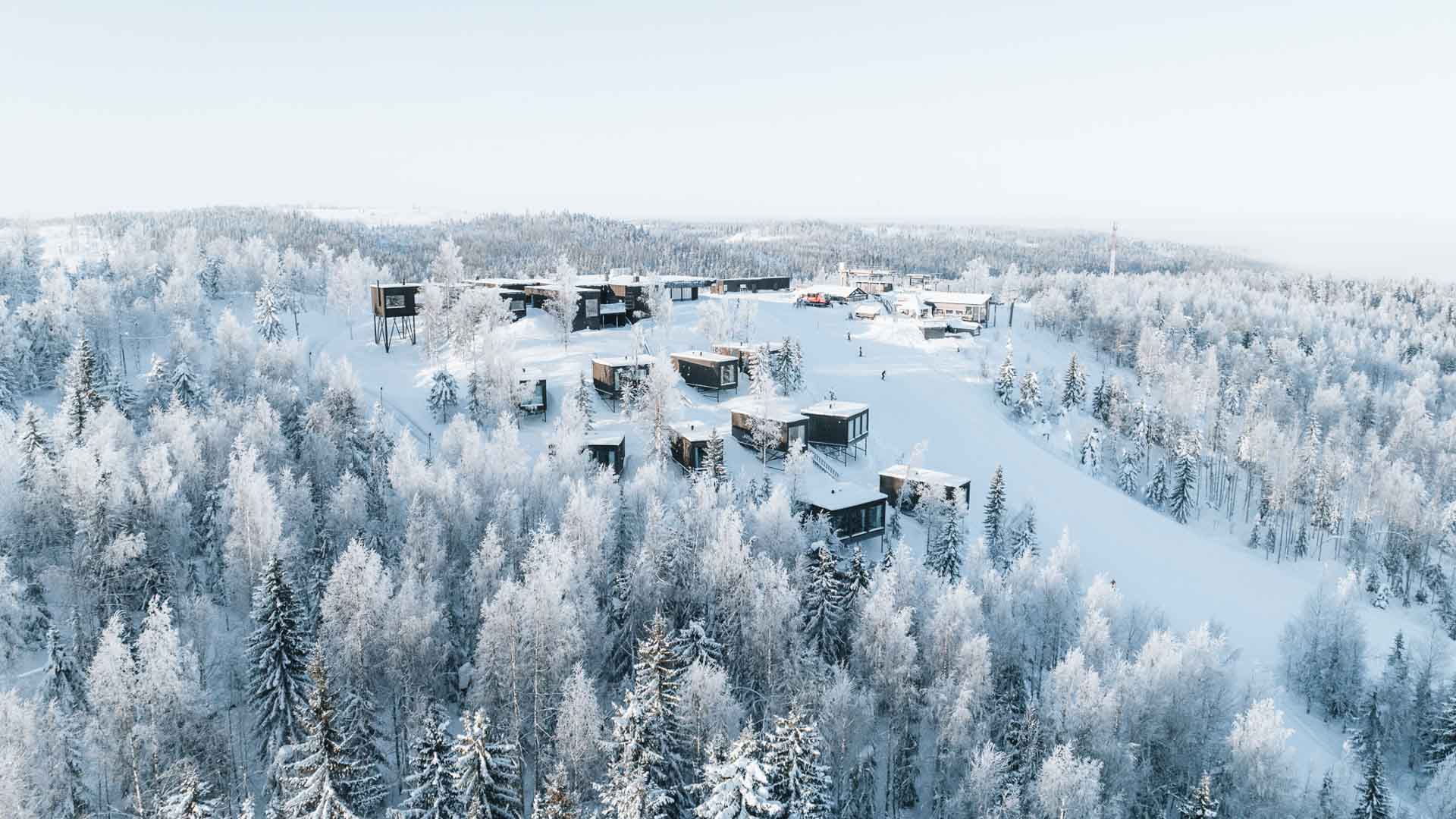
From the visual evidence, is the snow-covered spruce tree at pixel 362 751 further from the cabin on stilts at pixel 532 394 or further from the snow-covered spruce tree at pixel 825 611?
the cabin on stilts at pixel 532 394

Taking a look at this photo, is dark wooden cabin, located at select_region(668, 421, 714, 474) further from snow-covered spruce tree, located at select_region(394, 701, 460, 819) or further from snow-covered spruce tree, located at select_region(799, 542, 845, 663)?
snow-covered spruce tree, located at select_region(394, 701, 460, 819)

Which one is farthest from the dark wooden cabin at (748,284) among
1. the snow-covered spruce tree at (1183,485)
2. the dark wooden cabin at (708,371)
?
the snow-covered spruce tree at (1183,485)

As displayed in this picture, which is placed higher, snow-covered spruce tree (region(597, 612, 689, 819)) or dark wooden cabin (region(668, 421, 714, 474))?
dark wooden cabin (region(668, 421, 714, 474))

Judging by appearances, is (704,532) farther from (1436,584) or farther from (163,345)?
(163,345)

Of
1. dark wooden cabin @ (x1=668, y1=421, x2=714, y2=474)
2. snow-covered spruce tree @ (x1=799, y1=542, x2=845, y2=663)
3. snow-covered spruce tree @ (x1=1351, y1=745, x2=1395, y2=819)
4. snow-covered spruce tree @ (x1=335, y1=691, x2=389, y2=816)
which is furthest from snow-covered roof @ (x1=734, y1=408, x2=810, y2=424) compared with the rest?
snow-covered spruce tree @ (x1=1351, y1=745, x2=1395, y2=819)

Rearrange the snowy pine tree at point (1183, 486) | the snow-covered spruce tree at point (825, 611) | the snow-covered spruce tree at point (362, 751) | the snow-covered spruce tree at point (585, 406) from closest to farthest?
the snow-covered spruce tree at point (362, 751) → the snow-covered spruce tree at point (825, 611) → the snow-covered spruce tree at point (585, 406) → the snowy pine tree at point (1183, 486)

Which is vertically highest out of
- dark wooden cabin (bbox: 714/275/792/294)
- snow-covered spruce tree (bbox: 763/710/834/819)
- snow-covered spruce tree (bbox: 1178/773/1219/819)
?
dark wooden cabin (bbox: 714/275/792/294)
